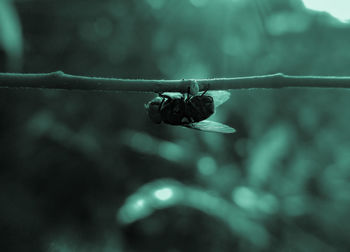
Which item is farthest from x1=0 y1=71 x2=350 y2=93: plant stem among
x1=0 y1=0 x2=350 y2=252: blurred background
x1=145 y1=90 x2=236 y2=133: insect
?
x1=0 y1=0 x2=350 y2=252: blurred background

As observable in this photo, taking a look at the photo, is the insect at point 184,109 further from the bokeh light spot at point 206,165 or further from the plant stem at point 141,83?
the bokeh light spot at point 206,165

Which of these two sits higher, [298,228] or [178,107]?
[178,107]

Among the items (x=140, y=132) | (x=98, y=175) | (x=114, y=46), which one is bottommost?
(x=98, y=175)

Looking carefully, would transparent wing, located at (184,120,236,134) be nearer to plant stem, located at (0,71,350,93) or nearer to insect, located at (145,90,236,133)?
insect, located at (145,90,236,133)

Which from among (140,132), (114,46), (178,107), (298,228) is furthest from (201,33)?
(178,107)

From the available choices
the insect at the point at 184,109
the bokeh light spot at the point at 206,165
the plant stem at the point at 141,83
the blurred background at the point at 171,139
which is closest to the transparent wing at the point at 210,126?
the insect at the point at 184,109

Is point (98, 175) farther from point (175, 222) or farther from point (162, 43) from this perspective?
point (162, 43)

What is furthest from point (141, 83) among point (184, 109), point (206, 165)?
point (206, 165)
